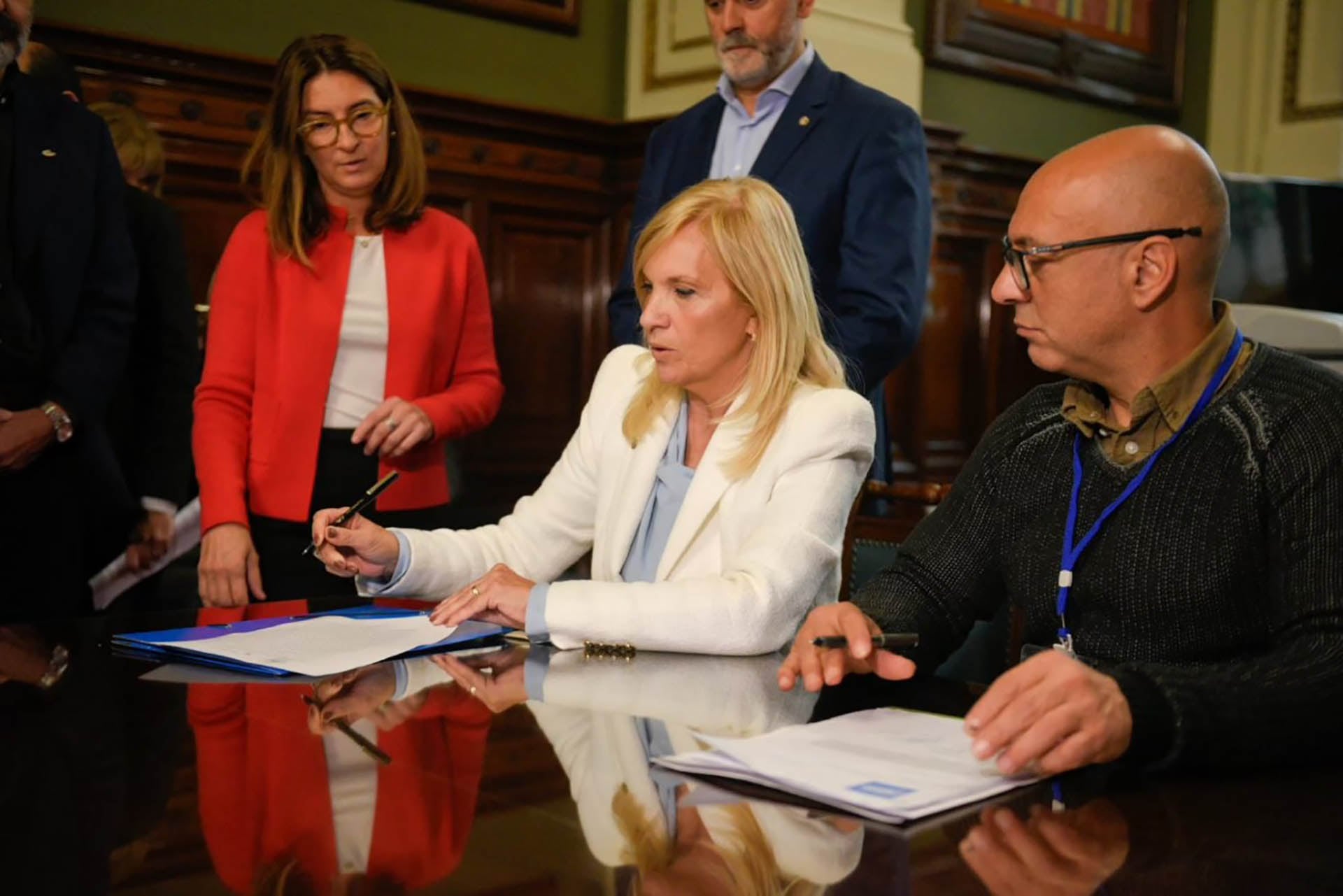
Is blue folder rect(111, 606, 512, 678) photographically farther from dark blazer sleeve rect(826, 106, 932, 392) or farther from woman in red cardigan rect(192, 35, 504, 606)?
dark blazer sleeve rect(826, 106, 932, 392)

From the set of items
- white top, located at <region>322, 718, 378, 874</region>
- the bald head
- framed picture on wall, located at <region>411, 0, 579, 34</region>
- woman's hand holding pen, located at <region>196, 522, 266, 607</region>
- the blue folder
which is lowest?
woman's hand holding pen, located at <region>196, 522, 266, 607</region>

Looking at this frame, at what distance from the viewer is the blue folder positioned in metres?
1.58

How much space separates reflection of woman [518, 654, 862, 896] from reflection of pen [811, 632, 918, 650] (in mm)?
58

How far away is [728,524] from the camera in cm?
195

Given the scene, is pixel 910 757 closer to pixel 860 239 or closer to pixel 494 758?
pixel 494 758

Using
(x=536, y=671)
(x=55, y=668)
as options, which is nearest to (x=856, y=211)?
(x=536, y=671)

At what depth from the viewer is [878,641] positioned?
1.46m

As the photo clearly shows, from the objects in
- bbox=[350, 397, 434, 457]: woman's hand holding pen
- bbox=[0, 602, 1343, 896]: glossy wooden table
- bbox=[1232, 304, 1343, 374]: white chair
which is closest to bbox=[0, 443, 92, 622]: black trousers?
bbox=[350, 397, 434, 457]: woman's hand holding pen

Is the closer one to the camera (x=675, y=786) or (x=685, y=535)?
(x=675, y=786)

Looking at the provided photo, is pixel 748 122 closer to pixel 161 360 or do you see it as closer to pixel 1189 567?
pixel 161 360

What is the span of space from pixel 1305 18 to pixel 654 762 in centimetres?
570

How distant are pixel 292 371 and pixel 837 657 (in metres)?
1.38

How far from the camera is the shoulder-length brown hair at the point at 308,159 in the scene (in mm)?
2564

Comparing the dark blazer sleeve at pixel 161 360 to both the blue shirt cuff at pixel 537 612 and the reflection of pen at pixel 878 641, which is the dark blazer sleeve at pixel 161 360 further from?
the reflection of pen at pixel 878 641
